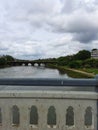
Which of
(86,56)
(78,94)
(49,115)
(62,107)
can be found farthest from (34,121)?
(86,56)

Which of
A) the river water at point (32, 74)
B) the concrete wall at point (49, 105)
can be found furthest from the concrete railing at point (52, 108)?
the river water at point (32, 74)

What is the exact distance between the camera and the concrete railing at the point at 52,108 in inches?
155

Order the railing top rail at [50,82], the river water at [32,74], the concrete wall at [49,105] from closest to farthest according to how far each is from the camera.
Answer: the concrete wall at [49,105] → the railing top rail at [50,82] → the river water at [32,74]

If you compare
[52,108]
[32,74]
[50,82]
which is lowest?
[32,74]

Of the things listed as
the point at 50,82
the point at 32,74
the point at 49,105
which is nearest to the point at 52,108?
the point at 49,105

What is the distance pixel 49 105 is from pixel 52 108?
68 millimetres

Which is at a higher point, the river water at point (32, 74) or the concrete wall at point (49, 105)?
the concrete wall at point (49, 105)

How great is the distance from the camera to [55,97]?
12.9ft

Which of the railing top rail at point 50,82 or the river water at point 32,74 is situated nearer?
the railing top rail at point 50,82

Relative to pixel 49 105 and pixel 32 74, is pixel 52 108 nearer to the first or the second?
pixel 49 105

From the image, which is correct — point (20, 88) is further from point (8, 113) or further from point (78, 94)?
point (78, 94)

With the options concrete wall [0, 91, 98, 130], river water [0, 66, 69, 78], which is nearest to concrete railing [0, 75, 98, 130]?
concrete wall [0, 91, 98, 130]

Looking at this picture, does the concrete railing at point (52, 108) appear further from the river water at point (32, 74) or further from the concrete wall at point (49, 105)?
the river water at point (32, 74)

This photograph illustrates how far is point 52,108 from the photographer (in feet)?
13.1
